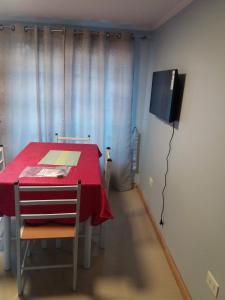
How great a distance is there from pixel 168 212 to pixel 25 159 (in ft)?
4.89

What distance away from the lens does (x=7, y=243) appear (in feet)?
6.69

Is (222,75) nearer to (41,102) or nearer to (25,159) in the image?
(25,159)

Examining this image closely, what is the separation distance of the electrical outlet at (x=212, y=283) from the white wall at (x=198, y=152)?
35 mm

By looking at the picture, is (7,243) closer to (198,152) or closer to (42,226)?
(42,226)

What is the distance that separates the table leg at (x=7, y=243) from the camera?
1.98 m

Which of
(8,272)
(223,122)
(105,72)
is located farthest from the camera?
(105,72)

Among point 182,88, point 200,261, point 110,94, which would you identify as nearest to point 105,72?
point 110,94

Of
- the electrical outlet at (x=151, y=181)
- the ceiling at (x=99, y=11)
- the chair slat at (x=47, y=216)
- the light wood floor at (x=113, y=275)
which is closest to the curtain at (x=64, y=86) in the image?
the ceiling at (x=99, y=11)

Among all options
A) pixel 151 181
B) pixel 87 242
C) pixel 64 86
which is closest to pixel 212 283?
pixel 87 242

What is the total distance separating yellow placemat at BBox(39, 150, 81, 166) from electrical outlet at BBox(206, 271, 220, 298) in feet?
4.59

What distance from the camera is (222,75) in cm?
154

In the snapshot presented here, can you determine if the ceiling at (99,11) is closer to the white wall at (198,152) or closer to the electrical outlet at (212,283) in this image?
the white wall at (198,152)

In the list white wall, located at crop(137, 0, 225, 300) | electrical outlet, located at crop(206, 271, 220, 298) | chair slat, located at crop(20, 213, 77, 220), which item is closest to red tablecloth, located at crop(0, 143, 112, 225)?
chair slat, located at crop(20, 213, 77, 220)

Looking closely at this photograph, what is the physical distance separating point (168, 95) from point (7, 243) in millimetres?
1908
